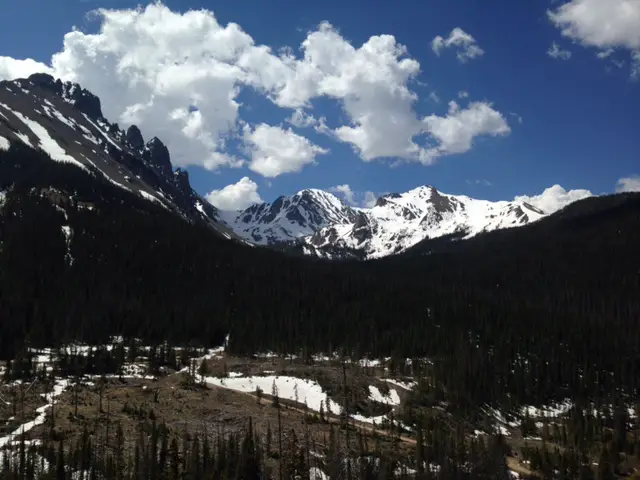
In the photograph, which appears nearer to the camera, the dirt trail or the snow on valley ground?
the snow on valley ground

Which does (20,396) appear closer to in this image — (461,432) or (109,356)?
(109,356)

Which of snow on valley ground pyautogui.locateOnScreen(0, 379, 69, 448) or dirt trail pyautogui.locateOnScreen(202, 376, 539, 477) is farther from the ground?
snow on valley ground pyautogui.locateOnScreen(0, 379, 69, 448)

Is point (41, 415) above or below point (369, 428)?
above

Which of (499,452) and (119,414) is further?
(119,414)

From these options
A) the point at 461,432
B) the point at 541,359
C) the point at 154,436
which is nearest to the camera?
the point at 154,436

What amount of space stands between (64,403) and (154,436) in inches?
1417

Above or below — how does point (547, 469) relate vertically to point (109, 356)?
below

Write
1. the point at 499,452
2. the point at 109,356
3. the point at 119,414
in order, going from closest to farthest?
the point at 499,452 → the point at 119,414 → the point at 109,356

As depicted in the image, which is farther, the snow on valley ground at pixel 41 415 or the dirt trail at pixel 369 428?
the dirt trail at pixel 369 428

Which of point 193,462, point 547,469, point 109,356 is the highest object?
point 109,356

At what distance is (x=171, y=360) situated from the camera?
173 metres

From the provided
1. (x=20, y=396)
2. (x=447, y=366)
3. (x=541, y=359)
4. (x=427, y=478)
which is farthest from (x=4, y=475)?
(x=541, y=359)

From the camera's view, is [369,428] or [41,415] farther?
[369,428]

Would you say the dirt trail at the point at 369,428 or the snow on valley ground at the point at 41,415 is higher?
the snow on valley ground at the point at 41,415
